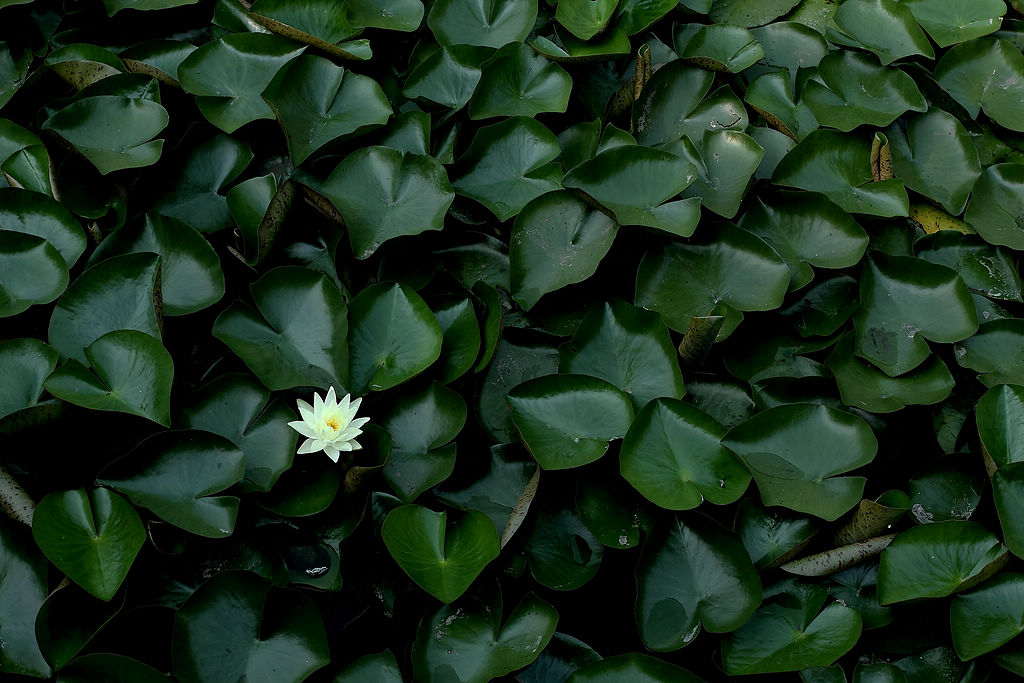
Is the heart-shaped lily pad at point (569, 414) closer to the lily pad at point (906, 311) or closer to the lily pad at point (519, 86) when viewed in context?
the lily pad at point (906, 311)

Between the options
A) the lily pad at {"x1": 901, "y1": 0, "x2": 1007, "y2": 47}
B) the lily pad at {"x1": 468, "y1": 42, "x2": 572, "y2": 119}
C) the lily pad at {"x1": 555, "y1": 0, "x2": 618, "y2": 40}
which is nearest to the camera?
the lily pad at {"x1": 468, "y1": 42, "x2": 572, "y2": 119}

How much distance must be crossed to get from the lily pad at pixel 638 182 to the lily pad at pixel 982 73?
0.93m

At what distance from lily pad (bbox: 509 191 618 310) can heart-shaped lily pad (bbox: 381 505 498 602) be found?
48 centimetres

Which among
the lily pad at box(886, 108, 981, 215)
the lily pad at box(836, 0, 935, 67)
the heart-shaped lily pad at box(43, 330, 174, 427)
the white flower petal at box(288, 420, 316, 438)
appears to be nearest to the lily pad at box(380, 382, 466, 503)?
the white flower petal at box(288, 420, 316, 438)

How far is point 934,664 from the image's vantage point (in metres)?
1.46

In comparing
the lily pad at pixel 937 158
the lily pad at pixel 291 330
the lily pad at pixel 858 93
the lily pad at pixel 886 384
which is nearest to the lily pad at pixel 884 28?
the lily pad at pixel 858 93

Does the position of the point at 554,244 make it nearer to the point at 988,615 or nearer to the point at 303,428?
the point at 303,428

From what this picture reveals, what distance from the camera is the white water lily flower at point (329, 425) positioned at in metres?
1.38

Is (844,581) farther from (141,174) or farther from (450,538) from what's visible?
(141,174)

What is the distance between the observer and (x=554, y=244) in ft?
5.54

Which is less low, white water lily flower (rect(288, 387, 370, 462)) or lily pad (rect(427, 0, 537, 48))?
lily pad (rect(427, 0, 537, 48))

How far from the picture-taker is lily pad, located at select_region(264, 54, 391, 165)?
1.73 metres

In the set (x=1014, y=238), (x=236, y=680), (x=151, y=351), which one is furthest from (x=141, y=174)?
(x=1014, y=238)

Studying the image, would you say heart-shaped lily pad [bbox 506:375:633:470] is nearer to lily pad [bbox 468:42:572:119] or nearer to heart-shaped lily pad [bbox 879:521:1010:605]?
heart-shaped lily pad [bbox 879:521:1010:605]
